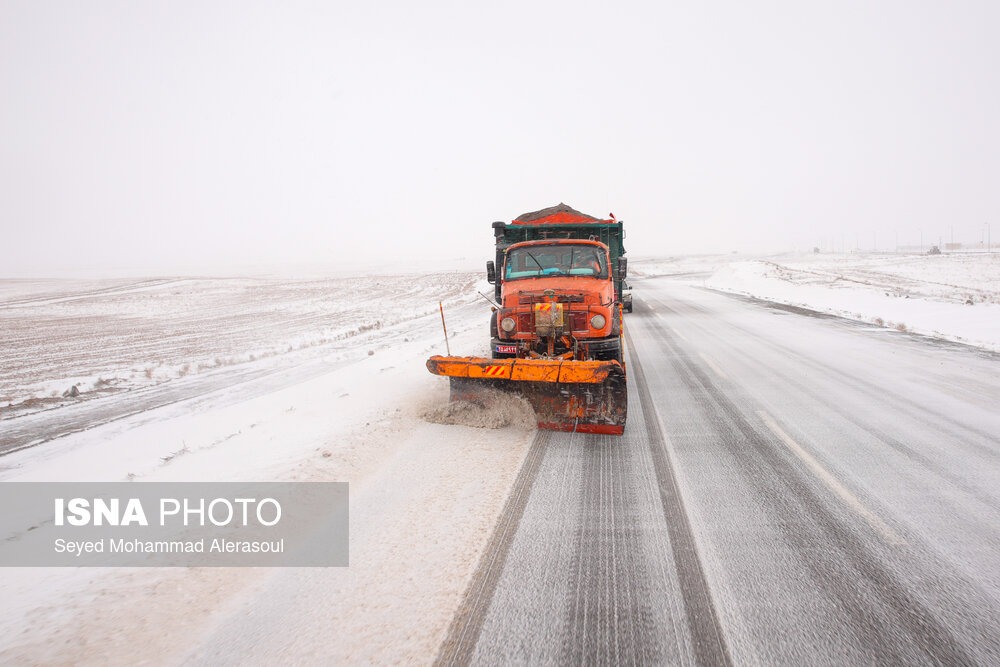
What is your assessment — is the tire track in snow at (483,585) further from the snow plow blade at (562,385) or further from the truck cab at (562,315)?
the truck cab at (562,315)

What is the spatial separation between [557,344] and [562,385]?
0.99 meters

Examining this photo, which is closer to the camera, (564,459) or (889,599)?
(889,599)

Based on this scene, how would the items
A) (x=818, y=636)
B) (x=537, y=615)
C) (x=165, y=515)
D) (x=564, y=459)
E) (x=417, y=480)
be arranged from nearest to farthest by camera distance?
(x=818, y=636)
(x=537, y=615)
(x=165, y=515)
(x=417, y=480)
(x=564, y=459)

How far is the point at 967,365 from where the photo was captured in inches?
324

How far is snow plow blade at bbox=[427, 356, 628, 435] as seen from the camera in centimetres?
501

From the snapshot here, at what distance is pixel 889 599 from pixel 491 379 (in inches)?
155

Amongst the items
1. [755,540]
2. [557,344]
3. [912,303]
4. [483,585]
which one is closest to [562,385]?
[557,344]

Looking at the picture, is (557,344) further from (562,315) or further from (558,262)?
(558,262)

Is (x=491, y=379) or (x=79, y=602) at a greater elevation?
(x=491, y=379)

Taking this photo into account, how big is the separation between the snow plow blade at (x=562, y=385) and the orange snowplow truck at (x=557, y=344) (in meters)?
0.01

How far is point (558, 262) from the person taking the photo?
747 cm

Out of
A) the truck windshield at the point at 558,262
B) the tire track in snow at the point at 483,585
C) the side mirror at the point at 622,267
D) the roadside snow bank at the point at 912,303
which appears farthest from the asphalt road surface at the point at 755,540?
the roadside snow bank at the point at 912,303

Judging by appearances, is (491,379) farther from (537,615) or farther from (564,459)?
(537,615)

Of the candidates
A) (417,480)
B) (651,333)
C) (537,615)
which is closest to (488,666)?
(537,615)
